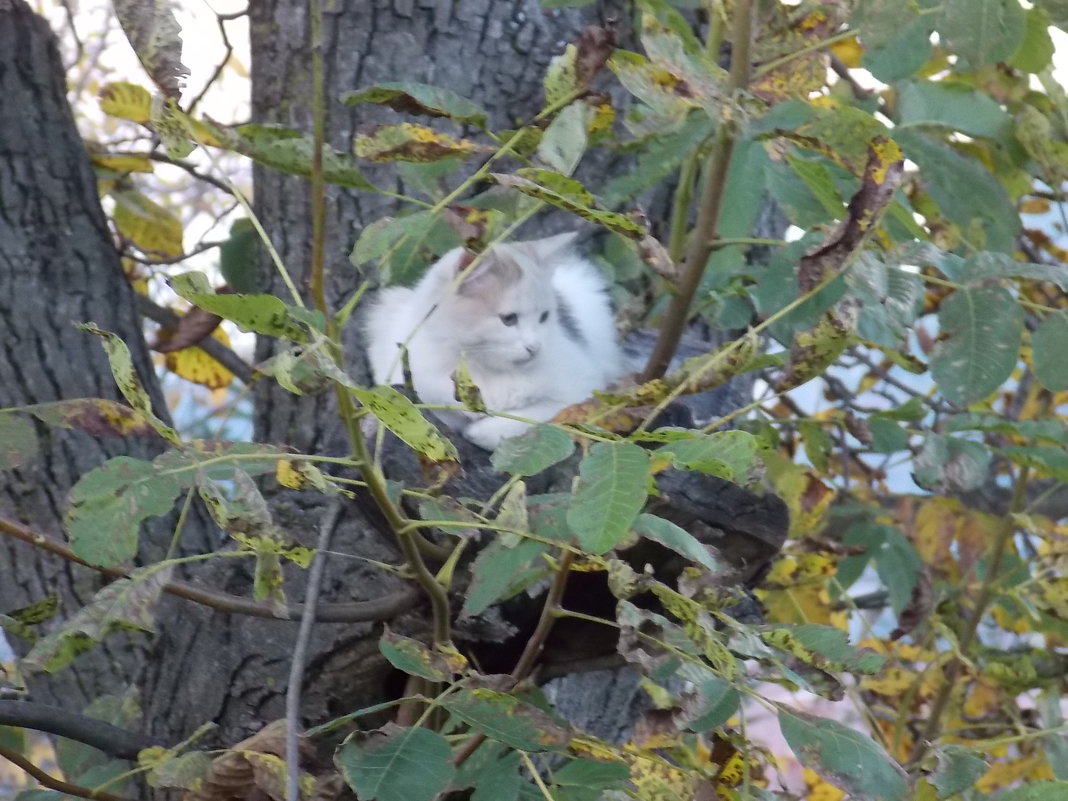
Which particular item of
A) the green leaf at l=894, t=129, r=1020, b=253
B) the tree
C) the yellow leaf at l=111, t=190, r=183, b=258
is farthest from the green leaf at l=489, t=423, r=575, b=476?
the yellow leaf at l=111, t=190, r=183, b=258

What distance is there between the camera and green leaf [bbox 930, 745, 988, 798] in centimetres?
82

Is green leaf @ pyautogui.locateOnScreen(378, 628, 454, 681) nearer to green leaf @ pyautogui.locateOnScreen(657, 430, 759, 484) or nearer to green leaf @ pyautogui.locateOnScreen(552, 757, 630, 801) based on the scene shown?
green leaf @ pyautogui.locateOnScreen(552, 757, 630, 801)

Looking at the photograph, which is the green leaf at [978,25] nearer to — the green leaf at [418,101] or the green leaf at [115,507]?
the green leaf at [418,101]

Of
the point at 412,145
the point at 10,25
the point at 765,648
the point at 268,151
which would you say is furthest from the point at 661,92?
the point at 10,25

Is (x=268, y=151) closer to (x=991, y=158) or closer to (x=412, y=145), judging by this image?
(x=412, y=145)

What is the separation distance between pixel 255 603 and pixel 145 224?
0.97 m

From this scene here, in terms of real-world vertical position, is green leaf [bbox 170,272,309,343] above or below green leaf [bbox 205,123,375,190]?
below

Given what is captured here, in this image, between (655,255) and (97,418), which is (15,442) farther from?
(655,255)

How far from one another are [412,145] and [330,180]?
0.07m

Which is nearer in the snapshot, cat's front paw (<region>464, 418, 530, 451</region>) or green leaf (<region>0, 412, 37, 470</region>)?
green leaf (<region>0, 412, 37, 470</region>)

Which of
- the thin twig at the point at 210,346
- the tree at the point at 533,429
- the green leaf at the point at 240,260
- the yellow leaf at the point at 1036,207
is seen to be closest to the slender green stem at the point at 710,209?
the tree at the point at 533,429

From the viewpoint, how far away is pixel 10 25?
1.50m

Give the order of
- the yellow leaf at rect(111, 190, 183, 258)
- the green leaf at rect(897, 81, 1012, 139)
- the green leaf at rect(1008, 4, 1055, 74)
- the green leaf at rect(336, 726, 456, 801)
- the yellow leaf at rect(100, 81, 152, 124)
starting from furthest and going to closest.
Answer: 1. the yellow leaf at rect(111, 190, 183, 258)
2. the yellow leaf at rect(100, 81, 152, 124)
3. the green leaf at rect(897, 81, 1012, 139)
4. the green leaf at rect(1008, 4, 1055, 74)
5. the green leaf at rect(336, 726, 456, 801)

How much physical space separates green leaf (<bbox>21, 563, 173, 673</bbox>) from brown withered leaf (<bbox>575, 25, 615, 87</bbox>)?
48cm
